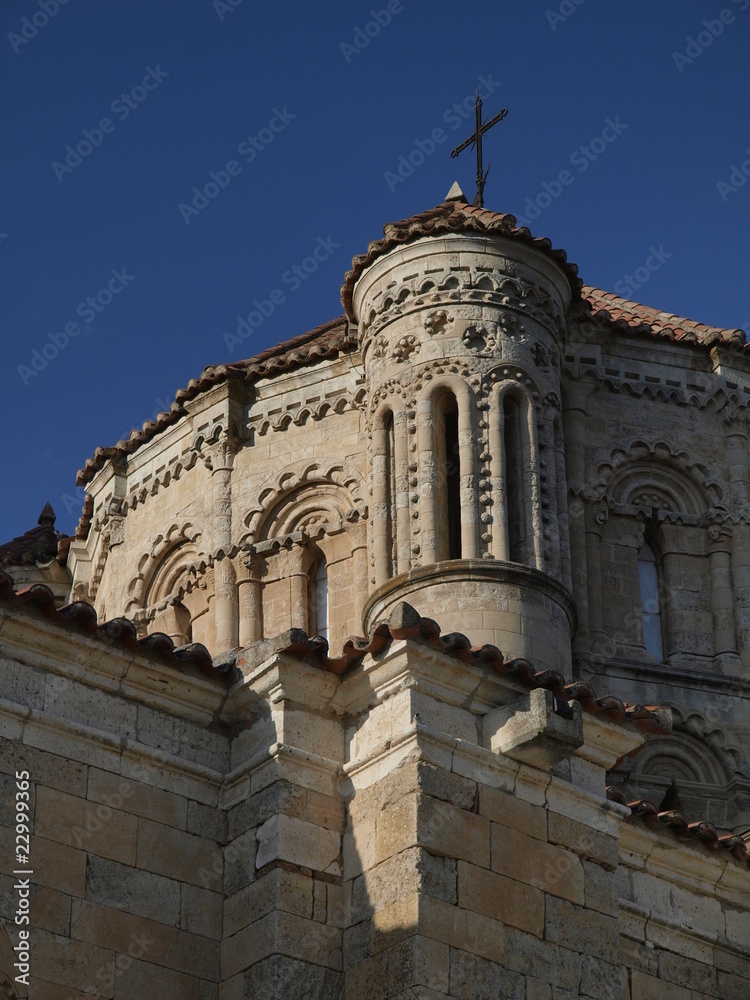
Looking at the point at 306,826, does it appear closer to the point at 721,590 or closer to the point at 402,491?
the point at 402,491

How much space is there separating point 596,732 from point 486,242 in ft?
30.7

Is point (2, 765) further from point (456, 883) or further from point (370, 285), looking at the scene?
point (370, 285)

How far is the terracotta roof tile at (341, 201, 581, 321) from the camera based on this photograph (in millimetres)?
22391

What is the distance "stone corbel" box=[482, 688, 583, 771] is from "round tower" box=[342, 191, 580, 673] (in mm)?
5742

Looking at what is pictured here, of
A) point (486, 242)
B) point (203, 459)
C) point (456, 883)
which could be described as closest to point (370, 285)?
point (486, 242)

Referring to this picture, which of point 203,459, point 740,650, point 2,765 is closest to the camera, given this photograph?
point 2,765

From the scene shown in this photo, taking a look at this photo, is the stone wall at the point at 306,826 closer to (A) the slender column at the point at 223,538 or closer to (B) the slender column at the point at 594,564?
(B) the slender column at the point at 594,564

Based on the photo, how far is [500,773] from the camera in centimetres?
1362

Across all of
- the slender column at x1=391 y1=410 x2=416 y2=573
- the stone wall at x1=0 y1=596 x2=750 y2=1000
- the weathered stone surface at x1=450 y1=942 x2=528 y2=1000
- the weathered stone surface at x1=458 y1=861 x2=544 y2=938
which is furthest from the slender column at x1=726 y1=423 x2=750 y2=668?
the weathered stone surface at x1=450 y1=942 x2=528 y2=1000

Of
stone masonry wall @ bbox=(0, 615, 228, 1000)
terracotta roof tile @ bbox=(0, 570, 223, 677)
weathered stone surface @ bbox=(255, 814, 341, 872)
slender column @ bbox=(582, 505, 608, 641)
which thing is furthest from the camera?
slender column @ bbox=(582, 505, 608, 641)

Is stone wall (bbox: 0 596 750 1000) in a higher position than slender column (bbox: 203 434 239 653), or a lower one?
lower

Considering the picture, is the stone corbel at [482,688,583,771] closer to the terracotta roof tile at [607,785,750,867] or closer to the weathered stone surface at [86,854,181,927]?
the terracotta roof tile at [607,785,750,867]

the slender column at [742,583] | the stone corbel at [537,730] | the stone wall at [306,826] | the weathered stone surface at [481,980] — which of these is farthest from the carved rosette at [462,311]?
the weathered stone surface at [481,980]

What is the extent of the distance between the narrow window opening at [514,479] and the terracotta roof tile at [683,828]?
5.74m
